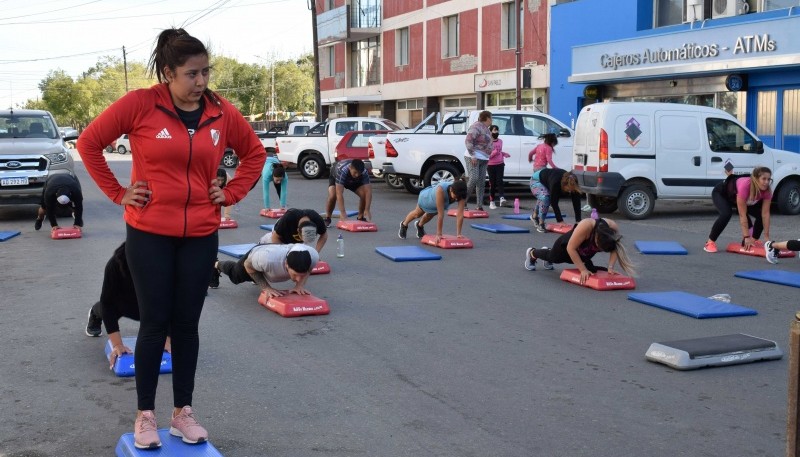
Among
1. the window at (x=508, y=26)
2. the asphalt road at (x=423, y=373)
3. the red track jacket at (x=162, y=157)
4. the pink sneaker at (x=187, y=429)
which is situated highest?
the window at (x=508, y=26)

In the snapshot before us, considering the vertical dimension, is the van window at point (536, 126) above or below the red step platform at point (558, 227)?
above

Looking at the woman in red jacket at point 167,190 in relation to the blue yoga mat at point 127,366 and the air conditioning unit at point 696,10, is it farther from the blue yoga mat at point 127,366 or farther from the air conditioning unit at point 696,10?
the air conditioning unit at point 696,10

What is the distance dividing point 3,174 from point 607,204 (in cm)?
1152

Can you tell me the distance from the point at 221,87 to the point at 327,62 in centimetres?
3845

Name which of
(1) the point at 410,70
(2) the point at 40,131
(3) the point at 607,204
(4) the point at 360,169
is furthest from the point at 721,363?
(1) the point at 410,70

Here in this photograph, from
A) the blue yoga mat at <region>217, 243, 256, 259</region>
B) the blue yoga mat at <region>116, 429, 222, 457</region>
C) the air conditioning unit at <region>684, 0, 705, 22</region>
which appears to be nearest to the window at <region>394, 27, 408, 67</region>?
the air conditioning unit at <region>684, 0, 705, 22</region>

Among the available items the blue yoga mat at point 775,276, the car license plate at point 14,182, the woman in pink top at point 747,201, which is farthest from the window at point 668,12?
the car license plate at point 14,182

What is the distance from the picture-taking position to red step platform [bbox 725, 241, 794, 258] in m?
12.2

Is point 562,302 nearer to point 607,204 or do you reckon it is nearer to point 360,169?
point 360,169

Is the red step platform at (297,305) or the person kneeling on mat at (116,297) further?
the red step platform at (297,305)

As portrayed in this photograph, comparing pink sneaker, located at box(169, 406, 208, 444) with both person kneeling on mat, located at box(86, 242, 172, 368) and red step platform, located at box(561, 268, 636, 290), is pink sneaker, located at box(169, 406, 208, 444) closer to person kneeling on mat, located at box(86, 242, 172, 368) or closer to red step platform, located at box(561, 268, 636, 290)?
person kneeling on mat, located at box(86, 242, 172, 368)

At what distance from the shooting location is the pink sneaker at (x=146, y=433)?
437 cm

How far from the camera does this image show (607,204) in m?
18.1

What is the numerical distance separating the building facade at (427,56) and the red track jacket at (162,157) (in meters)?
27.3
